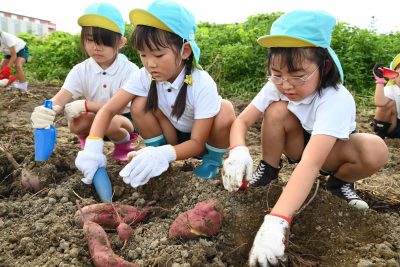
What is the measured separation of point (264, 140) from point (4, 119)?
8.69 feet

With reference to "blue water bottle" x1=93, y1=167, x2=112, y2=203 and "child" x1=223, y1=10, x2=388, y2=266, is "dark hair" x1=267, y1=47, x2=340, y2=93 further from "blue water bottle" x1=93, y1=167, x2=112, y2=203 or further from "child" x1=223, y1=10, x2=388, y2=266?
"blue water bottle" x1=93, y1=167, x2=112, y2=203

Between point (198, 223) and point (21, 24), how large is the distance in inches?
529

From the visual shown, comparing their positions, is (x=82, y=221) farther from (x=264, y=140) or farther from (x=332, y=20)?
(x=332, y=20)

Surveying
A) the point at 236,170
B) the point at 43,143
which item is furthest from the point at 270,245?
the point at 43,143

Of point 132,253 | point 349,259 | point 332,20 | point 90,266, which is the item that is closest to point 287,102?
point 332,20

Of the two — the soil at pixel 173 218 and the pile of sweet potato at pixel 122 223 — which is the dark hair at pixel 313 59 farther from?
the pile of sweet potato at pixel 122 223

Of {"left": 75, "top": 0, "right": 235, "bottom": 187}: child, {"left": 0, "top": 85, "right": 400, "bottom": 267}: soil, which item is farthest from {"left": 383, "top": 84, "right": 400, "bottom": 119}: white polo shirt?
{"left": 75, "top": 0, "right": 235, "bottom": 187}: child

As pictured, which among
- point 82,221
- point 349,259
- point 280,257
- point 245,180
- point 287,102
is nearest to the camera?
point 280,257

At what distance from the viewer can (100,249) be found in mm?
1460

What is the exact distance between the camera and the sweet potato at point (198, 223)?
154 centimetres

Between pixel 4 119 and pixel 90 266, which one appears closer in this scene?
pixel 90 266

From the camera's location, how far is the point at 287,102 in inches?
79.3

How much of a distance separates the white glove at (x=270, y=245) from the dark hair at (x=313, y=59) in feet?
2.13

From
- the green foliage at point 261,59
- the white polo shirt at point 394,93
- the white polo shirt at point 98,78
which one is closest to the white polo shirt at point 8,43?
the green foliage at point 261,59
